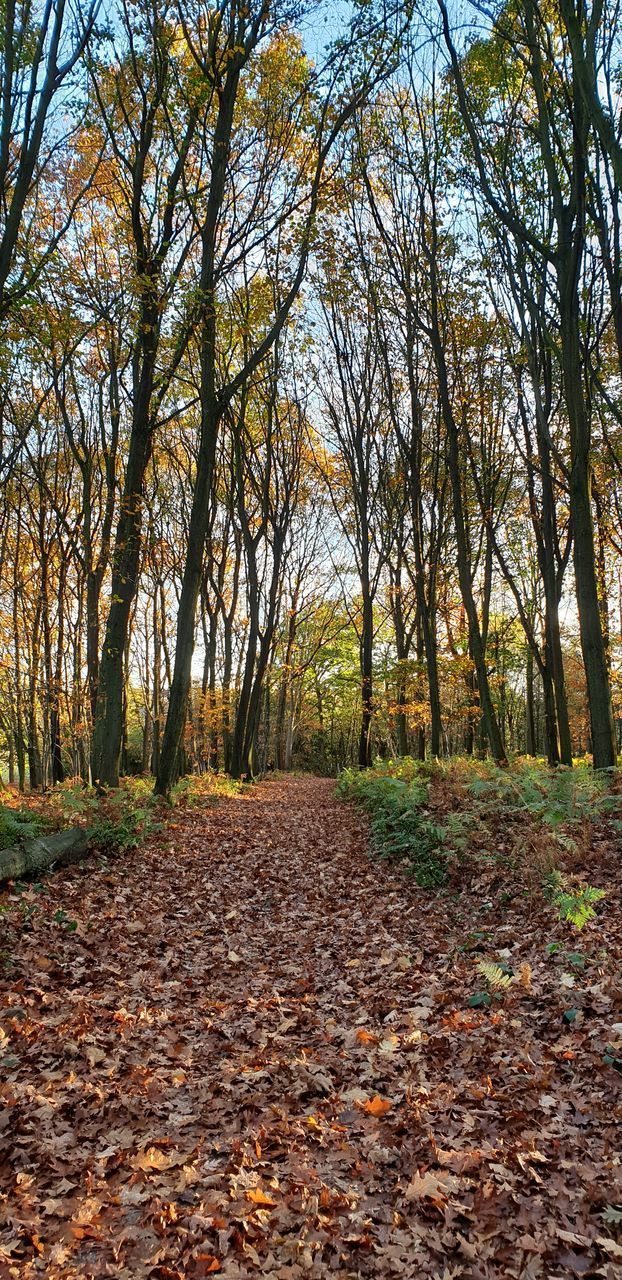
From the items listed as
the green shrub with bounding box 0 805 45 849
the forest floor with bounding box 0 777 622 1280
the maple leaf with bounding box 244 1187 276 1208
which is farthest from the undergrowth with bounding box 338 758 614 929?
the green shrub with bounding box 0 805 45 849

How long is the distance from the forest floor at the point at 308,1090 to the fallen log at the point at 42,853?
290 mm

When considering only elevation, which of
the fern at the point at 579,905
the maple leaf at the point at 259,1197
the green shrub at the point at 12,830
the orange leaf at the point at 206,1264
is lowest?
the orange leaf at the point at 206,1264

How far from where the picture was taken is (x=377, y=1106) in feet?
11.9

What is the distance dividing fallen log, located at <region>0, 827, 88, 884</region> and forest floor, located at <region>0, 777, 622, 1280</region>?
290mm

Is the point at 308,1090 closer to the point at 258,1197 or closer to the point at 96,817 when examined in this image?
the point at 258,1197

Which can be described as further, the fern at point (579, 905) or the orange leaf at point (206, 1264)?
the fern at point (579, 905)

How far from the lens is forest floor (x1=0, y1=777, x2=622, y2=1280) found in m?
2.66

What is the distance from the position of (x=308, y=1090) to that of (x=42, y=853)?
4665 millimetres

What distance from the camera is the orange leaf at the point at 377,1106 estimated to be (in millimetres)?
3594

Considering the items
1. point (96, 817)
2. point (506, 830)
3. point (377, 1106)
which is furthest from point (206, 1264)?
point (96, 817)

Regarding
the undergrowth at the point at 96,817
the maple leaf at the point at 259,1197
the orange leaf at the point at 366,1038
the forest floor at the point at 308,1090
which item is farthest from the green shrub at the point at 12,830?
the maple leaf at the point at 259,1197

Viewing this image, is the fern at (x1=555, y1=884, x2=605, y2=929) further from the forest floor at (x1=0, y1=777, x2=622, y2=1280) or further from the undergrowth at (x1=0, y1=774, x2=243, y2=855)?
the undergrowth at (x1=0, y1=774, x2=243, y2=855)

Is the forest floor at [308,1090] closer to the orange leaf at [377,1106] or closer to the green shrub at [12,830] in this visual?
the orange leaf at [377,1106]

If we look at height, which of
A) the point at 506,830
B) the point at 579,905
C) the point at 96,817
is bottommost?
the point at 579,905
